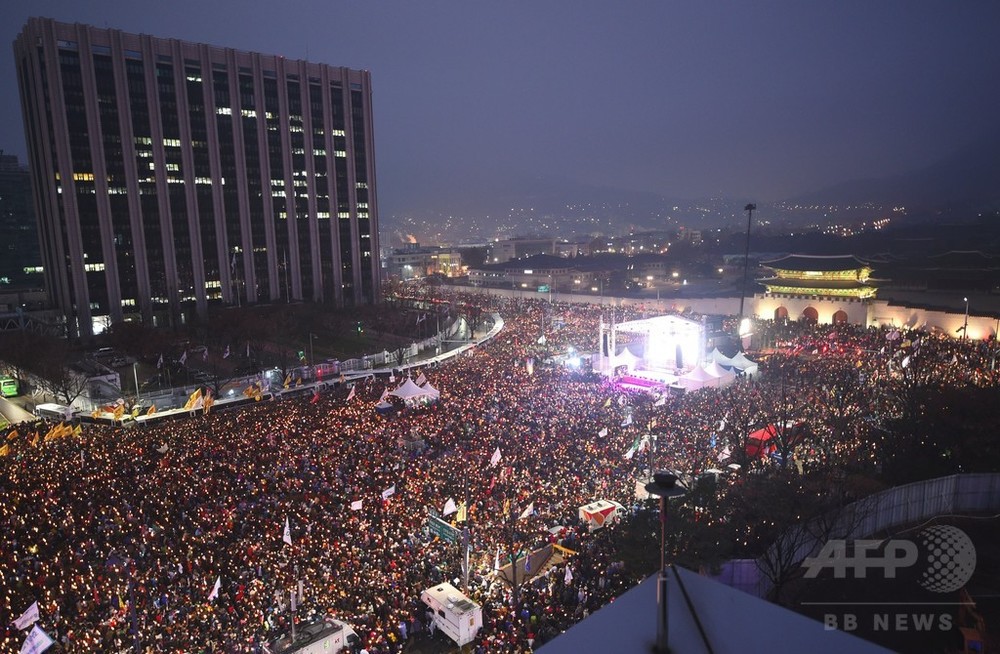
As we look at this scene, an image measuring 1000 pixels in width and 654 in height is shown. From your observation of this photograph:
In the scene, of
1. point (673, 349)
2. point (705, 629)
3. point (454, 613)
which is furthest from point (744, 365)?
point (705, 629)

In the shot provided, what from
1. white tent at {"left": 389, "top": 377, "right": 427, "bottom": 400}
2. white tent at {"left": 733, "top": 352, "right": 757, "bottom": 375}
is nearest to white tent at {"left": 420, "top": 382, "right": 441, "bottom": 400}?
white tent at {"left": 389, "top": 377, "right": 427, "bottom": 400}

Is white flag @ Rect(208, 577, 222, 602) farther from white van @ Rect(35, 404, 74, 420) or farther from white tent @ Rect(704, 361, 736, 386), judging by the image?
white tent @ Rect(704, 361, 736, 386)

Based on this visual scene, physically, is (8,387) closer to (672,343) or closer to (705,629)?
(672,343)

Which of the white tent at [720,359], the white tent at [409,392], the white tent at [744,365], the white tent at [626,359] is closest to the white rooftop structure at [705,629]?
the white tent at [409,392]

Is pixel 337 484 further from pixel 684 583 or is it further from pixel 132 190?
pixel 132 190

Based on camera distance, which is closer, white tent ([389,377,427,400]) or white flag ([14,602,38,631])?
white flag ([14,602,38,631])

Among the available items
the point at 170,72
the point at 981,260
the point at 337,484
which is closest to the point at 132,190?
the point at 170,72
